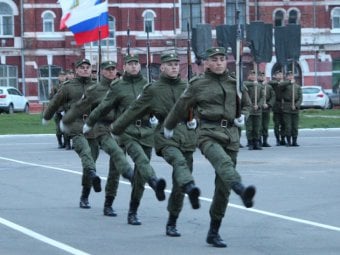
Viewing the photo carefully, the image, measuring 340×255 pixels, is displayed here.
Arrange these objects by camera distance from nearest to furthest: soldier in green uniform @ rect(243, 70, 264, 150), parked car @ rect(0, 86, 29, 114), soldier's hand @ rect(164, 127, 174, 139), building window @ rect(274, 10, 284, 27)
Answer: soldier's hand @ rect(164, 127, 174, 139) → soldier in green uniform @ rect(243, 70, 264, 150) → parked car @ rect(0, 86, 29, 114) → building window @ rect(274, 10, 284, 27)

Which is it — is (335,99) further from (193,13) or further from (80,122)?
(80,122)

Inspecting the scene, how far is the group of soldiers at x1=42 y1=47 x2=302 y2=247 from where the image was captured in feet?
39.4

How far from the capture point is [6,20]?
6606 centimetres

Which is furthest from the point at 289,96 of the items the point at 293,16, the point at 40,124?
the point at 293,16

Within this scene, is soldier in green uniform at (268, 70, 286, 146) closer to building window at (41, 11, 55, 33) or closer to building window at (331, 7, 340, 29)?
building window at (41, 11, 55, 33)

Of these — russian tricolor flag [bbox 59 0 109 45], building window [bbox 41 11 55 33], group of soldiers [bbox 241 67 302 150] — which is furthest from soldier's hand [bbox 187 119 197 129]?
building window [bbox 41 11 55 33]

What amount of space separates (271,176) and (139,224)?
7157 millimetres

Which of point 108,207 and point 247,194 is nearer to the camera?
point 247,194

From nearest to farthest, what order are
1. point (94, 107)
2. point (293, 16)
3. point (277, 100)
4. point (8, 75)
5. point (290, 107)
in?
1. point (94, 107)
2. point (290, 107)
3. point (277, 100)
4. point (8, 75)
5. point (293, 16)

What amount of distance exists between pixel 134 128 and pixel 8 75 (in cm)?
5336

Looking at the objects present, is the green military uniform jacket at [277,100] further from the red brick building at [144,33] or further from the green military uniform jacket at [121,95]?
the red brick building at [144,33]

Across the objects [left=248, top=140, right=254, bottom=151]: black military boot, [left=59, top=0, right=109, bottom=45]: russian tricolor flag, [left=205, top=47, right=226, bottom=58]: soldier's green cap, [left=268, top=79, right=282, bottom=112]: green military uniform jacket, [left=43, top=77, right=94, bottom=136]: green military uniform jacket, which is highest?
[left=59, top=0, right=109, bottom=45]: russian tricolor flag

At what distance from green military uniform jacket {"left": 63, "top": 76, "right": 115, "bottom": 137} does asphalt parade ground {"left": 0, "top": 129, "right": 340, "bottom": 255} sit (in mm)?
1145

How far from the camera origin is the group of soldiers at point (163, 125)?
1202 centimetres
